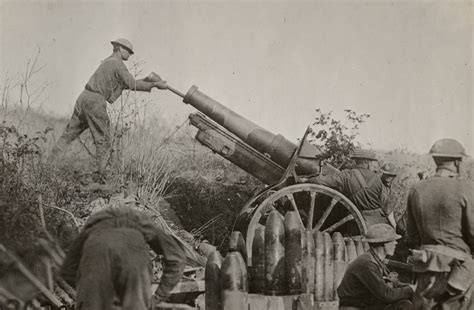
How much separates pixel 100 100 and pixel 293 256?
4249 mm

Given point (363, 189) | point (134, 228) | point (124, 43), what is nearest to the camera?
point (134, 228)

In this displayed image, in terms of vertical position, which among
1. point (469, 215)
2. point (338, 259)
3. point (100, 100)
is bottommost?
point (338, 259)

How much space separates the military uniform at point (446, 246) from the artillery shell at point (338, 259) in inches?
97.4

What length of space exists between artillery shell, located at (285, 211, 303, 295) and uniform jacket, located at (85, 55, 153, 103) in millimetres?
3830

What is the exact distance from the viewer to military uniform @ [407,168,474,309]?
213 inches

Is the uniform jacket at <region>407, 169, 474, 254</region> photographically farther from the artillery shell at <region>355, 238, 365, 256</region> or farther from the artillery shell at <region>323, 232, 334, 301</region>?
the artillery shell at <region>355, 238, 365, 256</region>

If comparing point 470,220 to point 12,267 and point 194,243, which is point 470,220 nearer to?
point 12,267

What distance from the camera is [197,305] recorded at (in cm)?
706

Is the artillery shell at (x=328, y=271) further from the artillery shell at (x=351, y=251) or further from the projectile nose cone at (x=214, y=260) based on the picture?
the projectile nose cone at (x=214, y=260)

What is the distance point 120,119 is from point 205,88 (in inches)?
81.8

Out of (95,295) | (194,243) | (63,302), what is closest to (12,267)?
(63,302)

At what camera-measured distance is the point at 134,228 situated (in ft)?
15.4

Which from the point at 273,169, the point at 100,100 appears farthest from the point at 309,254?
the point at 100,100

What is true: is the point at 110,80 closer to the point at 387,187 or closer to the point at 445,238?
the point at 387,187
